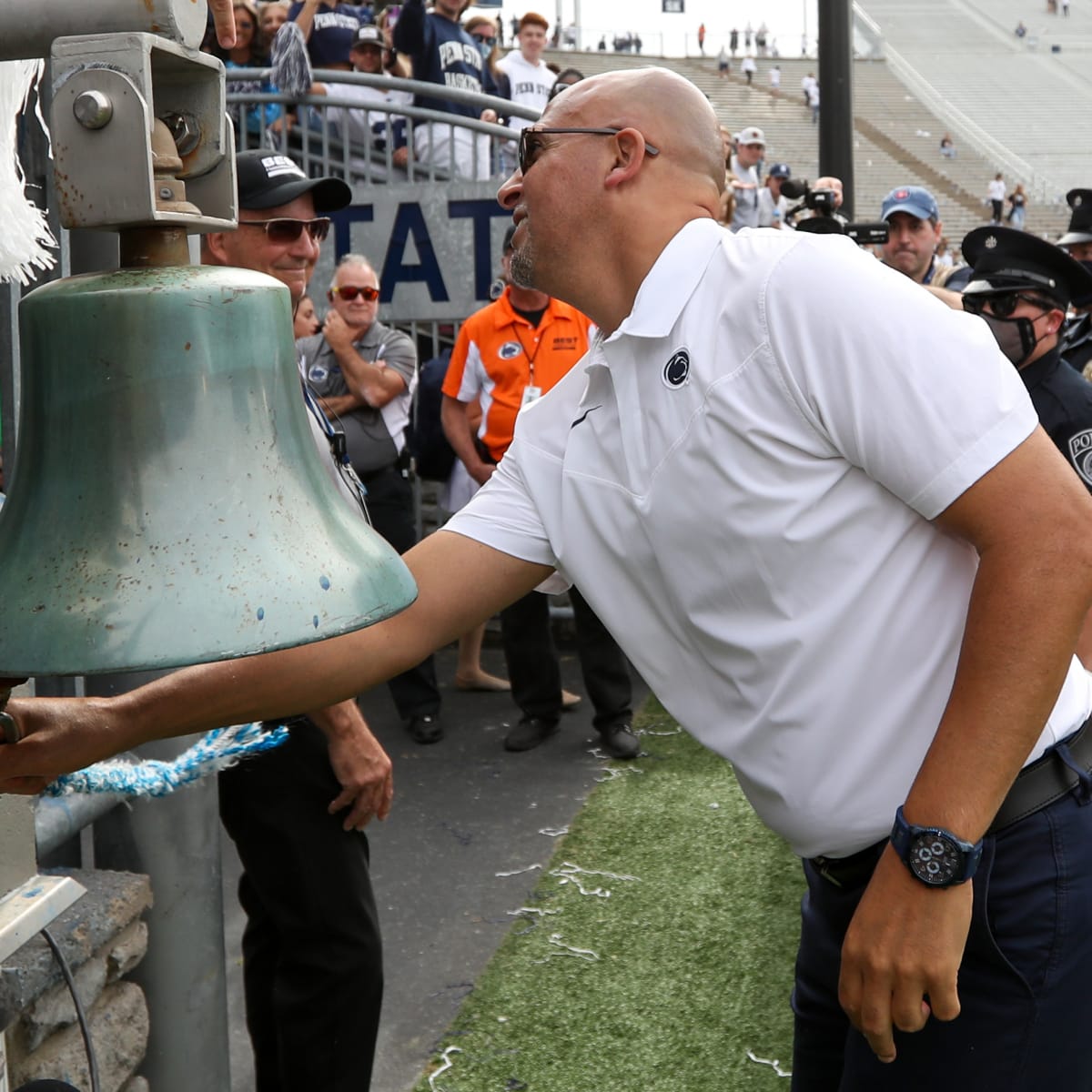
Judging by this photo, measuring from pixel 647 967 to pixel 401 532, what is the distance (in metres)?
2.81

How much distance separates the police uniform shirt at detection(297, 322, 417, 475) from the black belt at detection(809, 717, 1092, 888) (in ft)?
14.1

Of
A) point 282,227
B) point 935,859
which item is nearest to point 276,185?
point 282,227

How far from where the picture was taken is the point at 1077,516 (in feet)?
4.83

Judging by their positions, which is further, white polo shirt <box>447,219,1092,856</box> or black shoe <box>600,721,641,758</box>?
black shoe <box>600,721,641,758</box>

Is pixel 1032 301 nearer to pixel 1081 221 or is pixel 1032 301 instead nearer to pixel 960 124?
pixel 1081 221

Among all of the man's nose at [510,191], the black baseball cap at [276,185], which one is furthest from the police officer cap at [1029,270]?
the man's nose at [510,191]

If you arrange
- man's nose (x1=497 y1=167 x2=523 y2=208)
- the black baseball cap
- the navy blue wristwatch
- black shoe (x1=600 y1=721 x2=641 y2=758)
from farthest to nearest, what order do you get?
black shoe (x1=600 y1=721 x2=641 y2=758) → the black baseball cap → man's nose (x1=497 y1=167 x2=523 y2=208) → the navy blue wristwatch

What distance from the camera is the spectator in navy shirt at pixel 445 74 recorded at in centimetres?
740

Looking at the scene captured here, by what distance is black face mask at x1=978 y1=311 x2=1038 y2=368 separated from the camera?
12.3 feet

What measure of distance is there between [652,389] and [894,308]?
0.36 meters

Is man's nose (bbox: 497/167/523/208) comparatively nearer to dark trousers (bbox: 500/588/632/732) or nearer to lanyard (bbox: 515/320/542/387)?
dark trousers (bbox: 500/588/632/732)

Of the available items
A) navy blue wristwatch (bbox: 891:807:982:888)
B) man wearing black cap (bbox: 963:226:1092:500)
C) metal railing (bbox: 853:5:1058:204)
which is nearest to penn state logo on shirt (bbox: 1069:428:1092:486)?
man wearing black cap (bbox: 963:226:1092:500)

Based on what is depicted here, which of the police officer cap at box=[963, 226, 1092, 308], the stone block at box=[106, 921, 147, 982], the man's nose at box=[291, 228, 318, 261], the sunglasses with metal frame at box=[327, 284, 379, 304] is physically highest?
the man's nose at box=[291, 228, 318, 261]

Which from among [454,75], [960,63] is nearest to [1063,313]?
[454,75]
